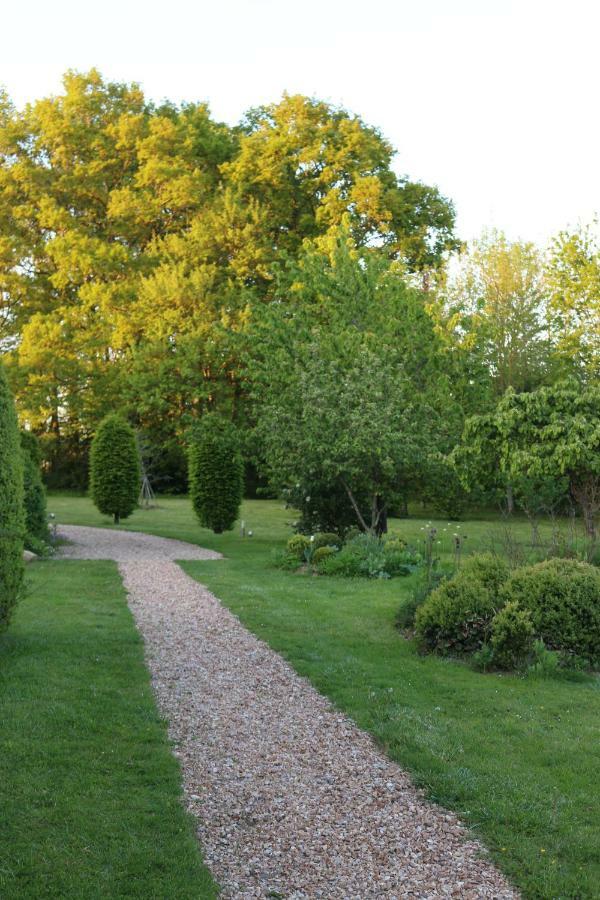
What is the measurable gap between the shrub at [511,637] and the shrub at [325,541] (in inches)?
304

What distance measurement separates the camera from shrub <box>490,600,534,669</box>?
812cm

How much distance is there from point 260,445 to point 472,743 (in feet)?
47.7

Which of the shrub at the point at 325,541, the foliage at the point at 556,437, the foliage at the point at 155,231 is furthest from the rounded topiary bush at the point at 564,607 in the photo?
the foliage at the point at 155,231

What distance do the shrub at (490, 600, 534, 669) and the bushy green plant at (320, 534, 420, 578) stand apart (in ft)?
19.3

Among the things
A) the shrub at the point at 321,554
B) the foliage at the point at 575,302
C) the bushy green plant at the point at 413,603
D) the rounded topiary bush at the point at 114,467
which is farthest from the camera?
the foliage at the point at 575,302

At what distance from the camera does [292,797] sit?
16.6ft

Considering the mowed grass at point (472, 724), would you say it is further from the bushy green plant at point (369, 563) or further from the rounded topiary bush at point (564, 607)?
the bushy green plant at point (369, 563)

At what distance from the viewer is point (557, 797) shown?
201 inches

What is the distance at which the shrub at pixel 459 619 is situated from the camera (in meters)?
8.63

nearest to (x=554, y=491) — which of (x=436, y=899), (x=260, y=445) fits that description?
(x=260, y=445)

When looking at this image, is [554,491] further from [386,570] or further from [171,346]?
[171,346]

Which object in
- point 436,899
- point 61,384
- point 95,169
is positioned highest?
point 95,169

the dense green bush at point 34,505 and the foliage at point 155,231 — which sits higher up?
the foliage at point 155,231

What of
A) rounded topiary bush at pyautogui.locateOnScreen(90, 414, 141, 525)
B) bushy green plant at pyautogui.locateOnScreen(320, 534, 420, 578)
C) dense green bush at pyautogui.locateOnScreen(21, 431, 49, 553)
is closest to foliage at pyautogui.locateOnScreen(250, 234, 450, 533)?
bushy green plant at pyautogui.locateOnScreen(320, 534, 420, 578)
